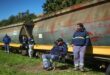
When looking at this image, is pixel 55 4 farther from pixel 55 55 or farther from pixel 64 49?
pixel 55 55

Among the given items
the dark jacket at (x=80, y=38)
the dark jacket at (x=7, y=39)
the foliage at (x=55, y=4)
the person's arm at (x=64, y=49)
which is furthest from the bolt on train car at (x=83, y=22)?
the foliage at (x=55, y=4)

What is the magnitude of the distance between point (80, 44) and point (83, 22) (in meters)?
0.94

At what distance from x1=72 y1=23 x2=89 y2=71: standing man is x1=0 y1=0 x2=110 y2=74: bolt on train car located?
23cm

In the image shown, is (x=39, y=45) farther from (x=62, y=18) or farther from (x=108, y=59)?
(x=108, y=59)

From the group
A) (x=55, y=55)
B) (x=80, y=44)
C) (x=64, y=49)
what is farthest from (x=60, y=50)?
(x=80, y=44)

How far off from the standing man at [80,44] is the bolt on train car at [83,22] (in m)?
0.23

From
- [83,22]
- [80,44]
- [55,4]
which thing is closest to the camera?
[80,44]

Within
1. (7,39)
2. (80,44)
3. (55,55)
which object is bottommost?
(55,55)

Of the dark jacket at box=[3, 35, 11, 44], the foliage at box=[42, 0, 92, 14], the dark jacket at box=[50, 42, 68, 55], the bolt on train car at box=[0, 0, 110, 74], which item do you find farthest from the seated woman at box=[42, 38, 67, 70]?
the dark jacket at box=[3, 35, 11, 44]

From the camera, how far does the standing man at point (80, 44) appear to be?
12.7 metres

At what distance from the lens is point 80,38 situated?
13.1 metres

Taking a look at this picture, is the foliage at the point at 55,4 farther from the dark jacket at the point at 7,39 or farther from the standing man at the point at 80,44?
the standing man at the point at 80,44

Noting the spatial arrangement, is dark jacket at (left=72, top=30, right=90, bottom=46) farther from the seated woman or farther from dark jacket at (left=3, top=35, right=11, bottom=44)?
dark jacket at (left=3, top=35, right=11, bottom=44)

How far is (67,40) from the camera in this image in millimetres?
14914
